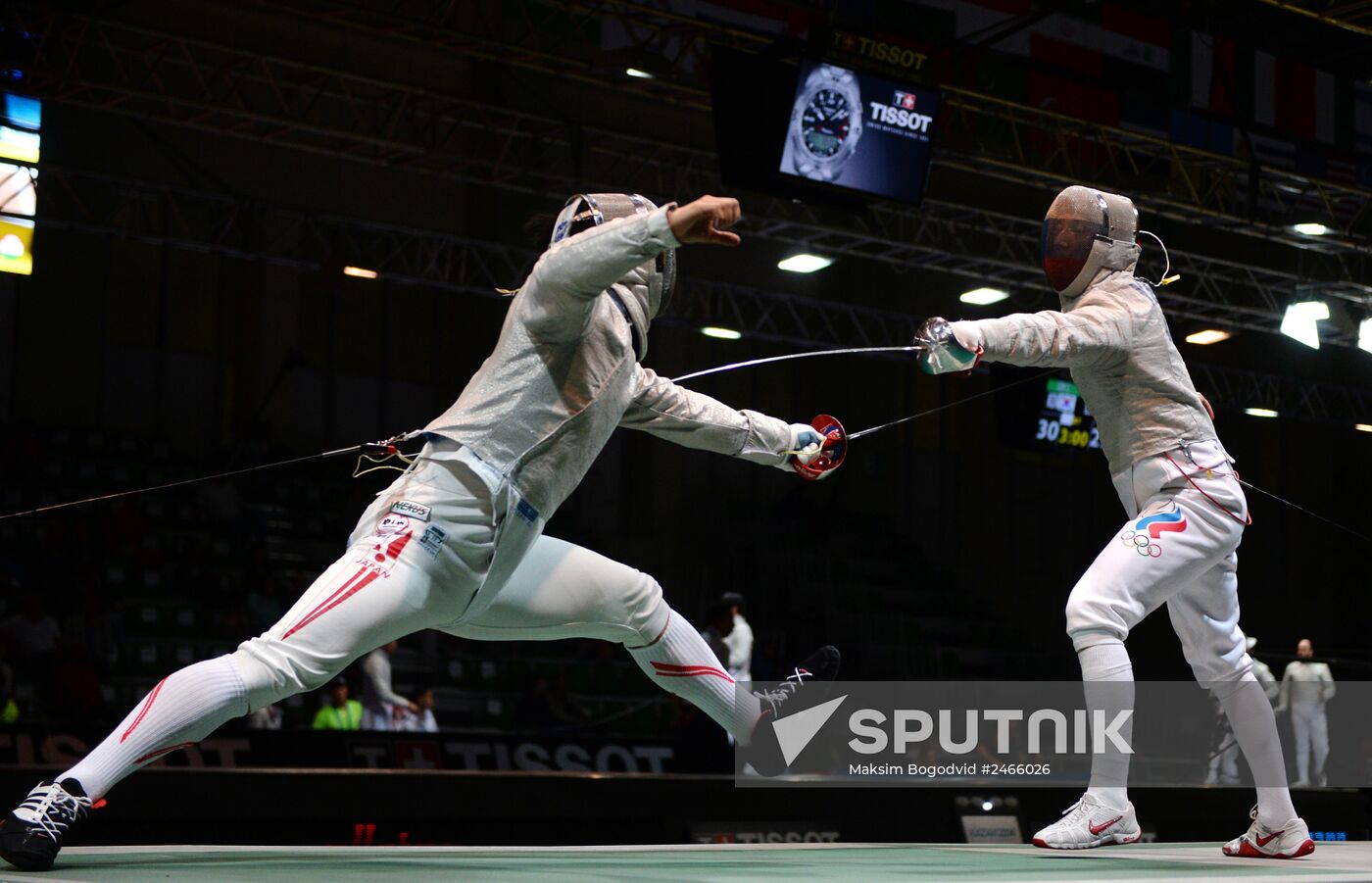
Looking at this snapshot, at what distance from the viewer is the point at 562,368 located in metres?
2.66

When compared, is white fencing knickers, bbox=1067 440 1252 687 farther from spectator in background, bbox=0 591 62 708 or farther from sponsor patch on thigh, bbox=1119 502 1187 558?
spectator in background, bbox=0 591 62 708

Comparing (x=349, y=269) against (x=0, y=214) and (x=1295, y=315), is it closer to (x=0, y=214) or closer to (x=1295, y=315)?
(x=0, y=214)

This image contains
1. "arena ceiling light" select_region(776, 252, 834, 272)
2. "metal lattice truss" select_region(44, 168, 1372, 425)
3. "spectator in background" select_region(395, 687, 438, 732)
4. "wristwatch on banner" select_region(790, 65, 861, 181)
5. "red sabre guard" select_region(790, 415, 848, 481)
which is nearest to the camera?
"red sabre guard" select_region(790, 415, 848, 481)

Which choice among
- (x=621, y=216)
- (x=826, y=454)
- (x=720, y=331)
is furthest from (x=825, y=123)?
(x=621, y=216)

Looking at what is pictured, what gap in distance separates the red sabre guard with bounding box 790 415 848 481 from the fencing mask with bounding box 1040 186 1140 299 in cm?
66

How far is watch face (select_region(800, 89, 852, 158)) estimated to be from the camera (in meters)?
7.86

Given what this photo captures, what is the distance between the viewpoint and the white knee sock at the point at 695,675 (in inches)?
119

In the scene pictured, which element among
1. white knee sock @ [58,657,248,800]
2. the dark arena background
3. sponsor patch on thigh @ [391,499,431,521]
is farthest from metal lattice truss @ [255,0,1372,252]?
white knee sock @ [58,657,248,800]

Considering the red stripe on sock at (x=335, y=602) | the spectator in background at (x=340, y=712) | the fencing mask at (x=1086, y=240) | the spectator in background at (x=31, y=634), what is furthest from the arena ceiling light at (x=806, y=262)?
the red stripe on sock at (x=335, y=602)

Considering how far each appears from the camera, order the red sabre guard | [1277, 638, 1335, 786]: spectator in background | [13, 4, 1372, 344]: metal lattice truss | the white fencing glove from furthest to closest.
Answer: [1277, 638, 1335, 786]: spectator in background < [13, 4, 1372, 344]: metal lattice truss < the red sabre guard < the white fencing glove

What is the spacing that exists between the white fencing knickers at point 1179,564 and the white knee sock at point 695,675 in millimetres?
715

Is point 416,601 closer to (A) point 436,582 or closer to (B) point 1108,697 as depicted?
(A) point 436,582

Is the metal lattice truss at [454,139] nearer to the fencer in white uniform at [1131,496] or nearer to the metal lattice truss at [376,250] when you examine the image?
the metal lattice truss at [376,250]

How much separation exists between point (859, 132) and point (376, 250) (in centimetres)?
553
